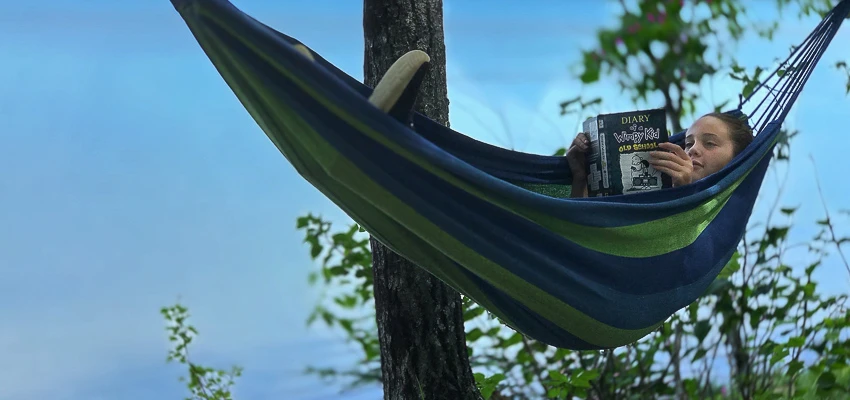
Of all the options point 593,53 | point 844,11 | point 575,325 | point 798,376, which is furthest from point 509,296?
point 593,53

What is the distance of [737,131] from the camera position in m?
2.01

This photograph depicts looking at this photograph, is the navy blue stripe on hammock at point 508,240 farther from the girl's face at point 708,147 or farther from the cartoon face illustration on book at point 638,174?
the girl's face at point 708,147

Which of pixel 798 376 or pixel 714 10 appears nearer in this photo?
pixel 798 376

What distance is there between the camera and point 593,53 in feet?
10.5

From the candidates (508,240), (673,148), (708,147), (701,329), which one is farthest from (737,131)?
(508,240)

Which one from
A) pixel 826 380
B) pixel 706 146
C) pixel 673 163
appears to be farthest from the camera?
pixel 826 380

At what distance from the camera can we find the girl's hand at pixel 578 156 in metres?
1.89

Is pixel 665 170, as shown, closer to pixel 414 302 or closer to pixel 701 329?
pixel 414 302

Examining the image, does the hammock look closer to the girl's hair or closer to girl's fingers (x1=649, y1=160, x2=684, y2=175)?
girl's fingers (x1=649, y1=160, x2=684, y2=175)

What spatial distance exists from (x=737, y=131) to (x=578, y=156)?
0.41 meters

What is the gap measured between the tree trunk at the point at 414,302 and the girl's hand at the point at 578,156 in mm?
299

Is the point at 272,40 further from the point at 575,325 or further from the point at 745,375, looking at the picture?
the point at 745,375

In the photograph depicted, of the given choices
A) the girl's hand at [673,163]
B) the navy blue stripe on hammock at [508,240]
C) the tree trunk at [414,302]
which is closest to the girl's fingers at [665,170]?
the girl's hand at [673,163]

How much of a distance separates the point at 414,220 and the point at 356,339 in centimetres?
155
